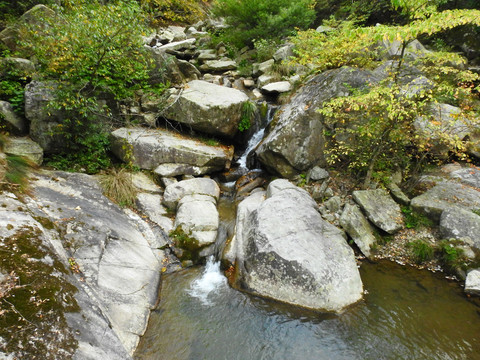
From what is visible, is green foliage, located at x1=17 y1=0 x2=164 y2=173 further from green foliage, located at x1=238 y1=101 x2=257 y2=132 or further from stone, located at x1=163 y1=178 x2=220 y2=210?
green foliage, located at x1=238 y1=101 x2=257 y2=132

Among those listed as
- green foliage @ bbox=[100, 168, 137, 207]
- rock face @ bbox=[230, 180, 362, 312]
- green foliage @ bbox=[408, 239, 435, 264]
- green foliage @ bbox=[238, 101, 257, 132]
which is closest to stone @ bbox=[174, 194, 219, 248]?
rock face @ bbox=[230, 180, 362, 312]

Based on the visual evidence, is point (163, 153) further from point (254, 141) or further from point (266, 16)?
point (266, 16)

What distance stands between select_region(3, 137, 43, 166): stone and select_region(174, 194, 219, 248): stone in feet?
13.4

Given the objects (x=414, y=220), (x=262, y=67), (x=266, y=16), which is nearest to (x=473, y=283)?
(x=414, y=220)

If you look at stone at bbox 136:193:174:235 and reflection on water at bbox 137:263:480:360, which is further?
stone at bbox 136:193:174:235

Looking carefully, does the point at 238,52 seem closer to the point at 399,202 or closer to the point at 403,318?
the point at 399,202

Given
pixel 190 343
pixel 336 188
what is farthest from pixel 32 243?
pixel 336 188

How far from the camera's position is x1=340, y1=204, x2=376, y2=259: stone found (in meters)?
6.00

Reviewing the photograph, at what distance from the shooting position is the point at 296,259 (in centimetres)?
495

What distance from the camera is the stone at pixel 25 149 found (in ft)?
20.6

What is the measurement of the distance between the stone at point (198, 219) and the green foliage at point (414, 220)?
17.1ft

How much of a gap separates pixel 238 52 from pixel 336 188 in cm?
1228

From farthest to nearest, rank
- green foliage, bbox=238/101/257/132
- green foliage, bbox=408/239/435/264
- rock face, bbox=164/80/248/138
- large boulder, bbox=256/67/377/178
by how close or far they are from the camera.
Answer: green foliage, bbox=238/101/257/132 → rock face, bbox=164/80/248/138 → large boulder, bbox=256/67/377/178 → green foliage, bbox=408/239/435/264

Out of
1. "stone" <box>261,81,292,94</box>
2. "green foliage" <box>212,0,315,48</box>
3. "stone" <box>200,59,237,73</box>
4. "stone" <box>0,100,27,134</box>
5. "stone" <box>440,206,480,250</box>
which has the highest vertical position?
"green foliage" <box>212,0,315,48</box>
